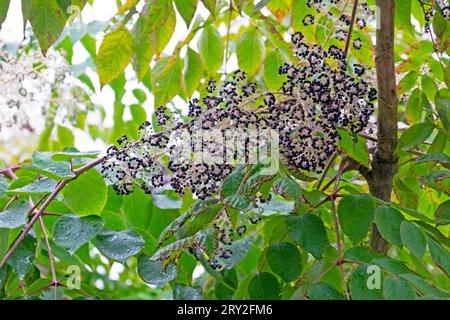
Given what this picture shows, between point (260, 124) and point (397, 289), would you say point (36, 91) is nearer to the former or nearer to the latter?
point (260, 124)

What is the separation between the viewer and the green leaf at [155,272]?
138 centimetres

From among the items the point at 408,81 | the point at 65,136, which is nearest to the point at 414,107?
the point at 408,81

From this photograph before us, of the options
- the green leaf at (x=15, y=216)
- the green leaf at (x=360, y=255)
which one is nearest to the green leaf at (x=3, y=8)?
the green leaf at (x=15, y=216)

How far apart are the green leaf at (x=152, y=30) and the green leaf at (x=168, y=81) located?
7.0 inches

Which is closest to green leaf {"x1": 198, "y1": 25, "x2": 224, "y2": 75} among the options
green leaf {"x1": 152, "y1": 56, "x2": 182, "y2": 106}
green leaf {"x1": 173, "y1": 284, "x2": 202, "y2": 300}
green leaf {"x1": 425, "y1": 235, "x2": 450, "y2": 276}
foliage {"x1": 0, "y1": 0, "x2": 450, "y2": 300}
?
foliage {"x1": 0, "y1": 0, "x2": 450, "y2": 300}

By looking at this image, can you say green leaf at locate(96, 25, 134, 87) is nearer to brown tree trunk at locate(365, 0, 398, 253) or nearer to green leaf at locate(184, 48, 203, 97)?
green leaf at locate(184, 48, 203, 97)

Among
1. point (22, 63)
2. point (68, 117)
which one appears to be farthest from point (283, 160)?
point (68, 117)

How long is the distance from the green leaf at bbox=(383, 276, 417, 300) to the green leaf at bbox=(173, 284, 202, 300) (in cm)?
54

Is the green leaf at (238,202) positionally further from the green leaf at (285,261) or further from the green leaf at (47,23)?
the green leaf at (47,23)

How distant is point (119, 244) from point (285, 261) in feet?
1.06

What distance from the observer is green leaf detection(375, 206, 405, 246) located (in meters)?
1.26

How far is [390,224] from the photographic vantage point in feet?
4.15
